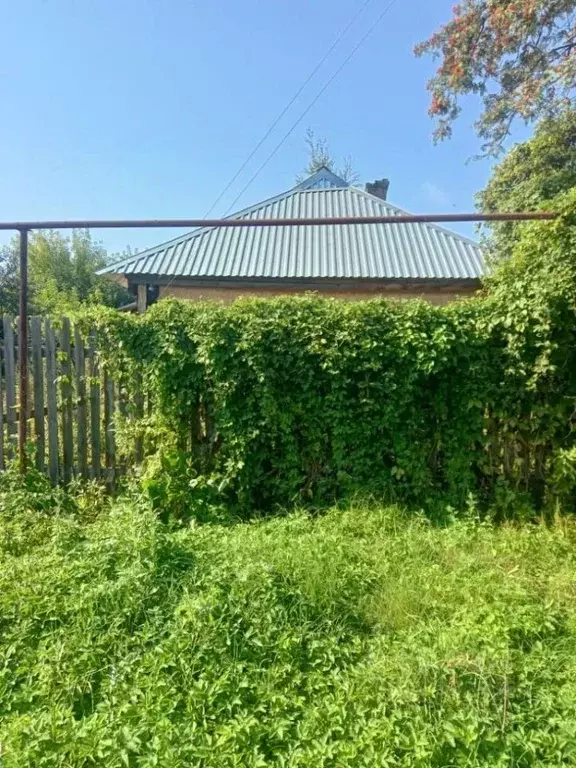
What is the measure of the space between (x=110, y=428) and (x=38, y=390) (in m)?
0.72

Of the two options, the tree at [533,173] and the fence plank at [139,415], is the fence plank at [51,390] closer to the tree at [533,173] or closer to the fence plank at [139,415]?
the fence plank at [139,415]

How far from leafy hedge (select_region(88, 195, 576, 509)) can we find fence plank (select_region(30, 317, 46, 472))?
676 millimetres

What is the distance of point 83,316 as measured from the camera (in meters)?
4.16

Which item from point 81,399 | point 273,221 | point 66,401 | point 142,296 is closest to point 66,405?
point 66,401

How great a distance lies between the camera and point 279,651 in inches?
84.2

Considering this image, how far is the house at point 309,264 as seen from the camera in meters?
9.60

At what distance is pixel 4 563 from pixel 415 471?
10.2 feet

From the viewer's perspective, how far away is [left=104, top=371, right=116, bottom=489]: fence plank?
429 centimetres

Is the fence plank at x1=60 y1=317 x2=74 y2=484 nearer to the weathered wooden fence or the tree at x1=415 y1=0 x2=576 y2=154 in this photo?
the weathered wooden fence

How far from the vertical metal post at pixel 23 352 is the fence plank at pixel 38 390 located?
0.30ft

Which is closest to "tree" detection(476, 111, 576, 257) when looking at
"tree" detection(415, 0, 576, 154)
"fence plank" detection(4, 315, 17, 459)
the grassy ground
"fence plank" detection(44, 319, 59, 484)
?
"tree" detection(415, 0, 576, 154)

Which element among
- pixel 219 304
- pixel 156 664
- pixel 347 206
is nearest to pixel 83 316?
pixel 219 304

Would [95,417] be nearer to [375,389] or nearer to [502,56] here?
[375,389]

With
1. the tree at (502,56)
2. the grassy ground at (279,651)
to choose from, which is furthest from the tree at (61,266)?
the grassy ground at (279,651)
